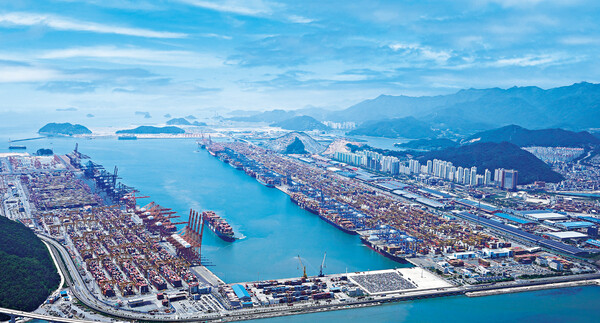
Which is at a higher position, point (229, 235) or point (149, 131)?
point (149, 131)

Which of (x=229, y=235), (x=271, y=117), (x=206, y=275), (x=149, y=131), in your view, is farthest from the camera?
(x=271, y=117)

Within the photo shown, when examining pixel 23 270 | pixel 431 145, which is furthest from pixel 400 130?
pixel 23 270

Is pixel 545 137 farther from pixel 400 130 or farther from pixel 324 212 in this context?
pixel 324 212

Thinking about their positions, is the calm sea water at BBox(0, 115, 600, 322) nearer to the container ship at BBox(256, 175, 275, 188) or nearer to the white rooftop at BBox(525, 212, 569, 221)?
the container ship at BBox(256, 175, 275, 188)

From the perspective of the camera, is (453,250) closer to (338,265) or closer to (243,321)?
(338,265)

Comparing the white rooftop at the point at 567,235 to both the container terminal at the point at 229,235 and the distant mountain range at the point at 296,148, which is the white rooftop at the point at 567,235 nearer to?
the container terminal at the point at 229,235

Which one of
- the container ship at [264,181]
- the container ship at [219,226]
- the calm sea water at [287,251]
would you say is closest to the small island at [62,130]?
the calm sea water at [287,251]

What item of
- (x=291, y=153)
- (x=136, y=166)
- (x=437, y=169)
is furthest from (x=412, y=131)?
(x=136, y=166)

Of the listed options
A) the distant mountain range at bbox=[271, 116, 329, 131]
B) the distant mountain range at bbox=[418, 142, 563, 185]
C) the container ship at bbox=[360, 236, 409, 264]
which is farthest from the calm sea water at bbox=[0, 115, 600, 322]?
the distant mountain range at bbox=[271, 116, 329, 131]
